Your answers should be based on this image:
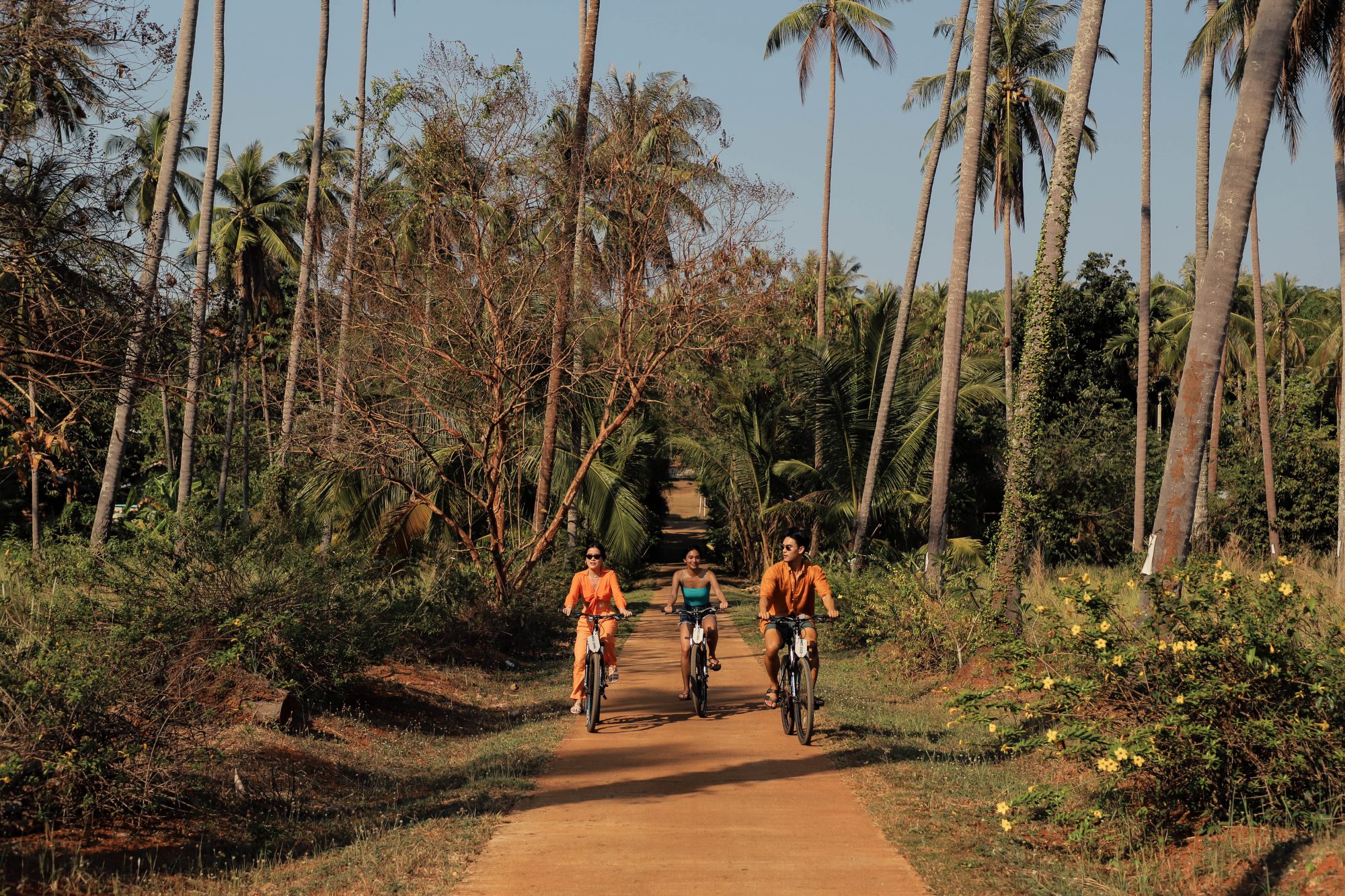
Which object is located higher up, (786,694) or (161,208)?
(161,208)

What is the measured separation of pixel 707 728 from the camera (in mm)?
11062

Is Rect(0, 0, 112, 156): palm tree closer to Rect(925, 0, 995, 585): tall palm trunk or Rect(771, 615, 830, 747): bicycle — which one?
Rect(771, 615, 830, 747): bicycle

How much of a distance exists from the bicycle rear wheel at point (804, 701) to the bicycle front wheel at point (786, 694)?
0.75 feet

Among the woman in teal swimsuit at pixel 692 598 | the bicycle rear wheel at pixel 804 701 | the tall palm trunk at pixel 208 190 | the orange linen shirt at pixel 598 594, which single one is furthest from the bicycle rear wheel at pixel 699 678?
the tall palm trunk at pixel 208 190

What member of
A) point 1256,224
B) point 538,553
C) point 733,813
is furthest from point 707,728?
point 1256,224

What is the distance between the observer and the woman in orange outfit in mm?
11016

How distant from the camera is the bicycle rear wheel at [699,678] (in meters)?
11.7

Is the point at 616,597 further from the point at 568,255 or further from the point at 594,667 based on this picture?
the point at 568,255

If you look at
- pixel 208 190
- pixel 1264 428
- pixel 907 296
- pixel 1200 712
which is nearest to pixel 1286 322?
pixel 1264 428

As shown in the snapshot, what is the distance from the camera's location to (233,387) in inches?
1282

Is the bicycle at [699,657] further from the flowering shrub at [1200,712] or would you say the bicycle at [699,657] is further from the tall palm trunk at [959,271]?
the tall palm trunk at [959,271]

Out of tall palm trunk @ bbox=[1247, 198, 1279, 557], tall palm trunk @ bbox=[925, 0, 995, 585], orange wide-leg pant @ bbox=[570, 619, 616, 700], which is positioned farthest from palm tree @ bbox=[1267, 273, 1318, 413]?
orange wide-leg pant @ bbox=[570, 619, 616, 700]

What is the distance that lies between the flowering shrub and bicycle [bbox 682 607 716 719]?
4.67 m

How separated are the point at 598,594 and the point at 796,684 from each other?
85.1 inches
